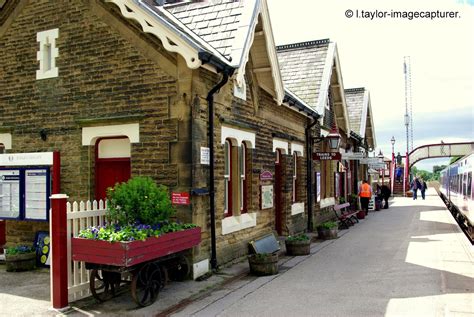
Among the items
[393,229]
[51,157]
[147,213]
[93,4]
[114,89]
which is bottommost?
[393,229]

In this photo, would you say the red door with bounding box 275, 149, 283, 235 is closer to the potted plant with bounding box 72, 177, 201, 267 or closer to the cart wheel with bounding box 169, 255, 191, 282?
the cart wheel with bounding box 169, 255, 191, 282

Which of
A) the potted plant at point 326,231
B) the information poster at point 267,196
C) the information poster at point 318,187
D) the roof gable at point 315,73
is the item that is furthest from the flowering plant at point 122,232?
the roof gable at point 315,73

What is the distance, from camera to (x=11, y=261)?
8.63 meters

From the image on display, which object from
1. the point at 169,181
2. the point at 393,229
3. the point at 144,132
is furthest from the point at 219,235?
the point at 393,229

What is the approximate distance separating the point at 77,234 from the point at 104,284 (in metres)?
0.96

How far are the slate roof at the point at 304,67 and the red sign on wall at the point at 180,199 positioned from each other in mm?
9699

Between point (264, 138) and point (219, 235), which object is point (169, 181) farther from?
point (264, 138)

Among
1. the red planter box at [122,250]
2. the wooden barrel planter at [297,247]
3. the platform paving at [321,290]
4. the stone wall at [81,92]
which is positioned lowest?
the platform paving at [321,290]

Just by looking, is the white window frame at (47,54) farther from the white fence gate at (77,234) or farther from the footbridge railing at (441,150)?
the footbridge railing at (441,150)

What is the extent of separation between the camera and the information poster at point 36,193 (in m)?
8.86

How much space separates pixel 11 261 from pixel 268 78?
712 cm

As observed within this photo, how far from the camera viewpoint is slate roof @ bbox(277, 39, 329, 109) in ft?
56.6

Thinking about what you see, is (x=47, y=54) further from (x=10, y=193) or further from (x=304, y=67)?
(x=304, y=67)

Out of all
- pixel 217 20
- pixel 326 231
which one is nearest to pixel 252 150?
pixel 217 20
